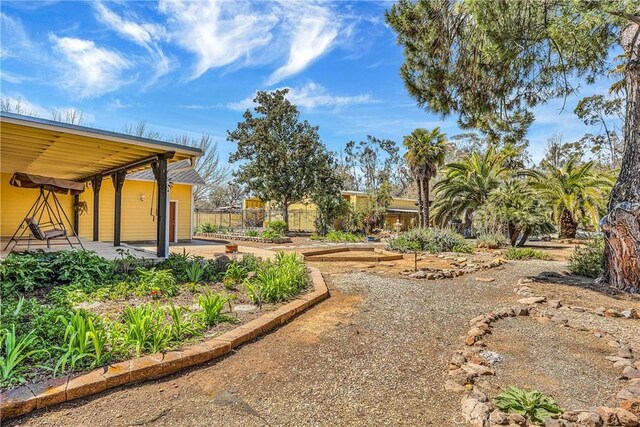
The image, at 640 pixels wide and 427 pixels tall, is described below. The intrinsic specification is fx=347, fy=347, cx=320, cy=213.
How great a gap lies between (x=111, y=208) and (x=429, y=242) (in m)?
12.3

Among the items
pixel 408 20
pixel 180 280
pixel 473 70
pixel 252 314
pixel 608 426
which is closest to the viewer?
pixel 608 426

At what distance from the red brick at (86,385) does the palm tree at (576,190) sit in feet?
59.0

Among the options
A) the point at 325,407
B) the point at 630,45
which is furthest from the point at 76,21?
the point at 630,45

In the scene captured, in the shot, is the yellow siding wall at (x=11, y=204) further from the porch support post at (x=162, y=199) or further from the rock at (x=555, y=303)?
the rock at (x=555, y=303)

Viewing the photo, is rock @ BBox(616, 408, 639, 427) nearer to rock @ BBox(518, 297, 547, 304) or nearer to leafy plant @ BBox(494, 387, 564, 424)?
leafy plant @ BBox(494, 387, 564, 424)

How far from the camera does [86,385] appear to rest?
8.68ft

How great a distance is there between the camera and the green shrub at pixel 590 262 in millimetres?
7754

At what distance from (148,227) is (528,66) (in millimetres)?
13750

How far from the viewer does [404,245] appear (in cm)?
1362

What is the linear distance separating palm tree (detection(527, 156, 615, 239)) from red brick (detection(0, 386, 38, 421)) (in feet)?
60.4

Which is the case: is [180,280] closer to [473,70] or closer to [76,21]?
[76,21]

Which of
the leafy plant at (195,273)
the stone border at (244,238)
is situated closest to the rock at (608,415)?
the leafy plant at (195,273)

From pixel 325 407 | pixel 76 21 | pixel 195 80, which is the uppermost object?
pixel 195 80

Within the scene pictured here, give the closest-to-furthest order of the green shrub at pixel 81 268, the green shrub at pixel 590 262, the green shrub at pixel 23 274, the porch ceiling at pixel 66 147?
the green shrub at pixel 23 274 < the green shrub at pixel 81 268 < the porch ceiling at pixel 66 147 < the green shrub at pixel 590 262
